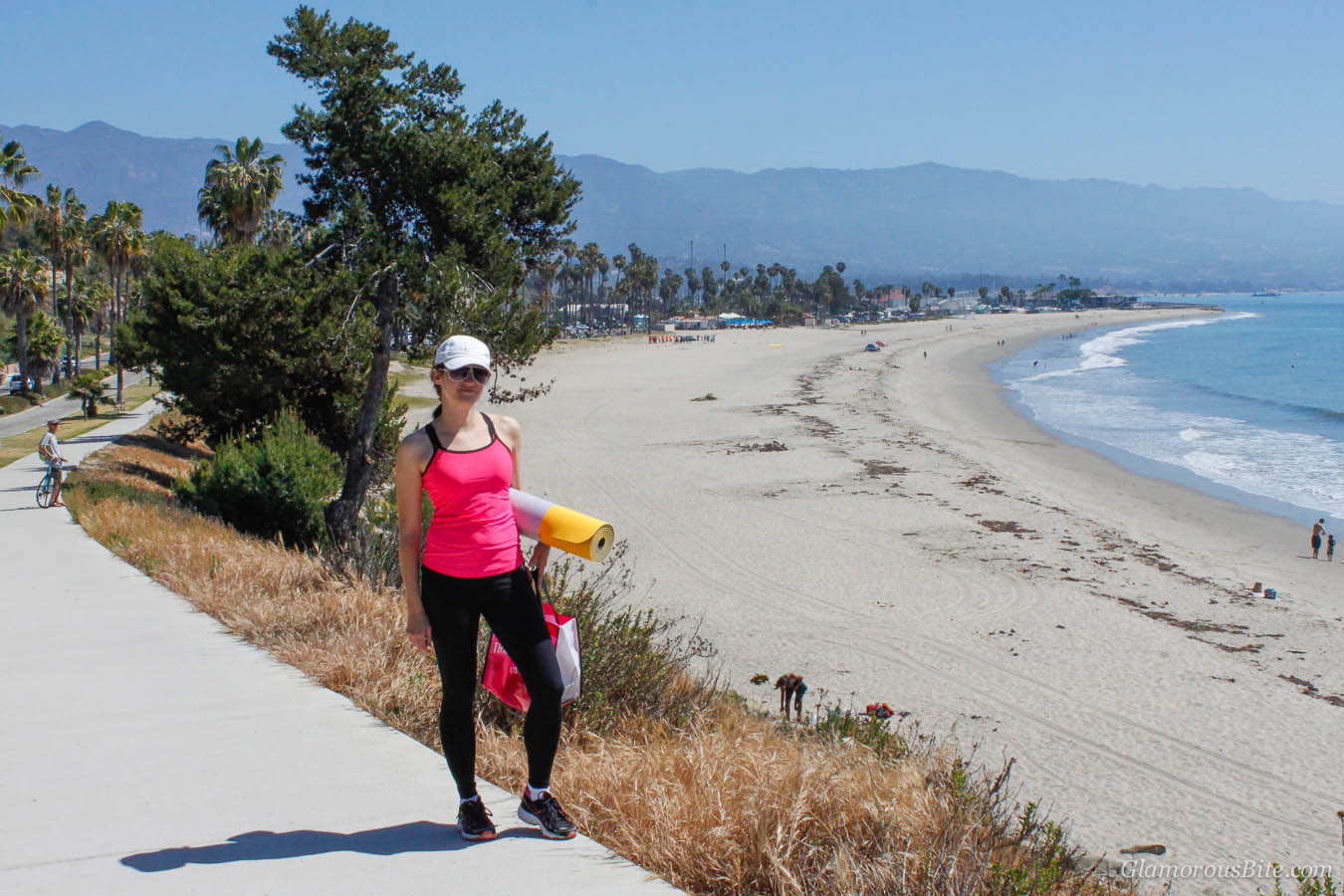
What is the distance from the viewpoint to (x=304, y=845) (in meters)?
3.30

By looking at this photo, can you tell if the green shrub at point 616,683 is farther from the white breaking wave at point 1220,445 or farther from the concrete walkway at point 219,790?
the white breaking wave at point 1220,445

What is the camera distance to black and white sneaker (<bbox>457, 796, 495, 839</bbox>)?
3.33m

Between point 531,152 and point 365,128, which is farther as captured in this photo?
point 531,152

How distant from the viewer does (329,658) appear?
517 centimetres

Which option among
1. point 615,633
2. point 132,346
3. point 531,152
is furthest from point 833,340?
point 615,633

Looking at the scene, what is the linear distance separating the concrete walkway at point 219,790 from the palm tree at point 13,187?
19217mm

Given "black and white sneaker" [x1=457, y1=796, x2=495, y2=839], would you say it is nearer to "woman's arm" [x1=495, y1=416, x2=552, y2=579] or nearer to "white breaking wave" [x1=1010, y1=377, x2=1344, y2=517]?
"woman's arm" [x1=495, y1=416, x2=552, y2=579]

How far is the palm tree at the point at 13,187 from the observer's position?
21.5m

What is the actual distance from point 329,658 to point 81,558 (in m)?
4.58

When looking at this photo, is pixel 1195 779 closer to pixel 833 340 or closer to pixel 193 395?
pixel 193 395

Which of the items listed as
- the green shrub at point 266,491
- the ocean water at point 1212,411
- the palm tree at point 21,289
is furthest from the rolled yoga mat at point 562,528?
the palm tree at point 21,289

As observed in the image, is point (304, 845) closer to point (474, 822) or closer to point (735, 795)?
point (474, 822)

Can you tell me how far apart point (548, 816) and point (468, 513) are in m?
1.01

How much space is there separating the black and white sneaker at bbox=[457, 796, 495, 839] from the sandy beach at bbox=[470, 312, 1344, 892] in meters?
2.61
